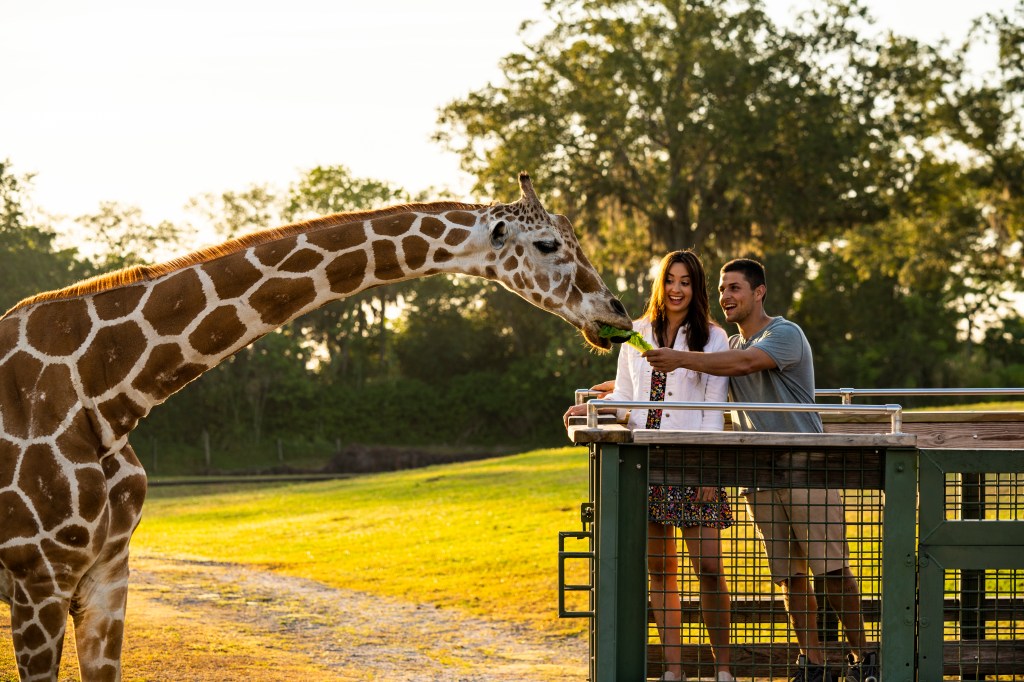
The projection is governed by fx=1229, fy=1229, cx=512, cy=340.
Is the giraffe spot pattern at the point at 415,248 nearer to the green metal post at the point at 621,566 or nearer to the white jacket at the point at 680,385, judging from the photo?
the white jacket at the point at 680,385

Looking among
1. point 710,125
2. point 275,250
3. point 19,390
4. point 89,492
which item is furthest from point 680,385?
point 710,125

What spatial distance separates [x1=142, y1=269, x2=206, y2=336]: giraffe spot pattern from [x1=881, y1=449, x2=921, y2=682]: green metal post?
2.66 meters

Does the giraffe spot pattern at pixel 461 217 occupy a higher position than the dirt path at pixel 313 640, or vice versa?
the giraffe spot pattern at pixel 461 217

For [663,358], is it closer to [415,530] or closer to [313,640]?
[313,640]

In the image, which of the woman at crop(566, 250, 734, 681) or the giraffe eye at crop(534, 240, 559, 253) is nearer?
the giraffe eye at crop(534, 240, 559, 253)

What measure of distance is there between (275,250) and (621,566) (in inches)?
71.2

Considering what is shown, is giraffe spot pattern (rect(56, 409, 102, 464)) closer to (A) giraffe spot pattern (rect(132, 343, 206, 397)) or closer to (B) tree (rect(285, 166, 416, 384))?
(A) giraffe spot pattern (rect(132, 343, 206, 397))

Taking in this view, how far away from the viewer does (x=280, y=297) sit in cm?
480

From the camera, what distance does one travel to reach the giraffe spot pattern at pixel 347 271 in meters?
4.80

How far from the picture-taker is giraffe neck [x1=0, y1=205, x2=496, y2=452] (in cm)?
472

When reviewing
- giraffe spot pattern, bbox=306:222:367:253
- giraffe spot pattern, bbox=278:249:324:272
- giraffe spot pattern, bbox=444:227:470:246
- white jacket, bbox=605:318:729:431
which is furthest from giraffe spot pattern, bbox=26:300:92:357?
white jacket, bbox=605:318:729:431

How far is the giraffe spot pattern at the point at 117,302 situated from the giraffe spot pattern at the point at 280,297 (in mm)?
455

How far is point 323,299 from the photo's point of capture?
4824 mm

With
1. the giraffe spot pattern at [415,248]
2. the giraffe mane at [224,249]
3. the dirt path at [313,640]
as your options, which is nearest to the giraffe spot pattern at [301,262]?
the giraffe mane at [224,249]
